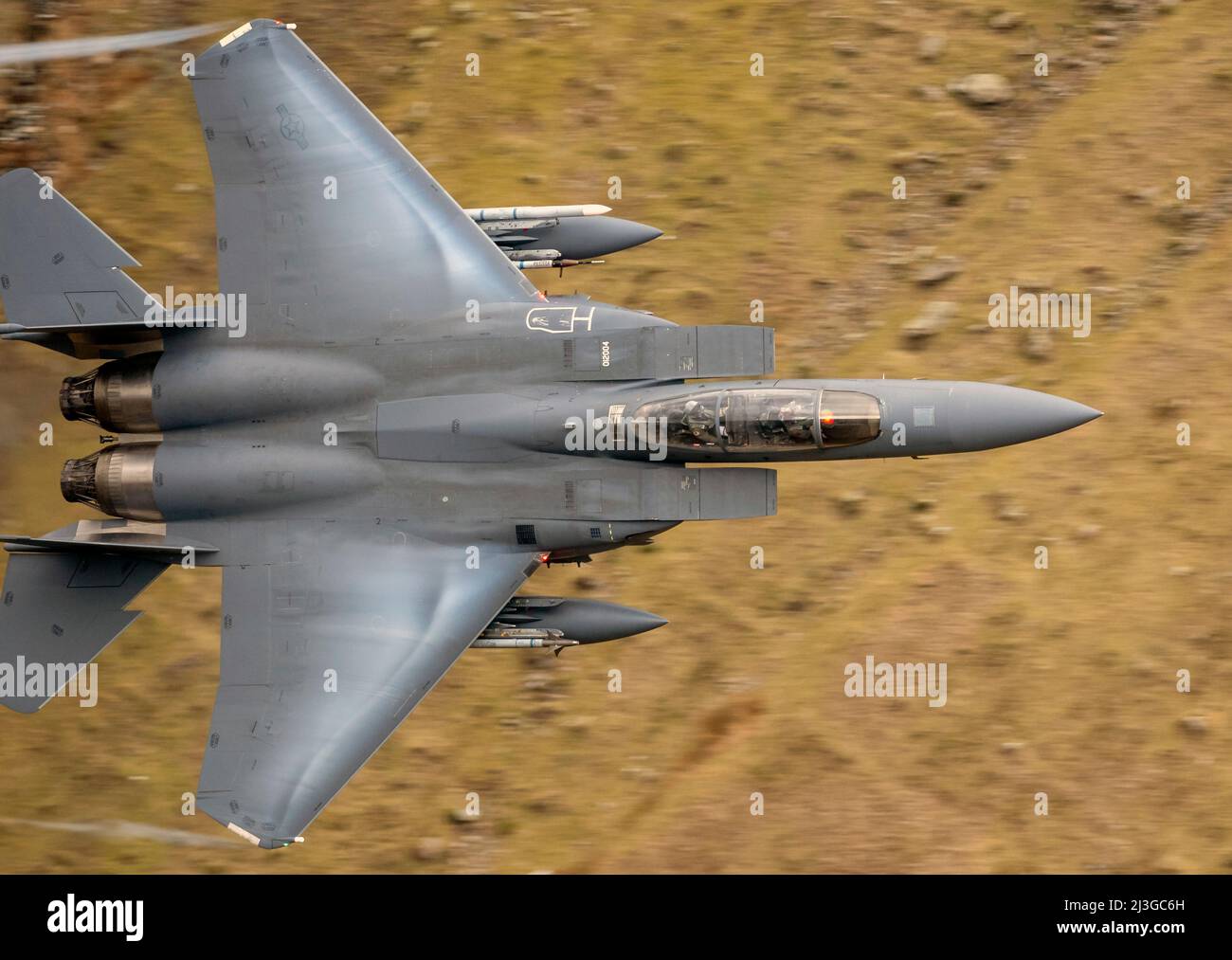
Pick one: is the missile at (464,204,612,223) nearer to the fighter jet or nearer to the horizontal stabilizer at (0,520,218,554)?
the fighter jet

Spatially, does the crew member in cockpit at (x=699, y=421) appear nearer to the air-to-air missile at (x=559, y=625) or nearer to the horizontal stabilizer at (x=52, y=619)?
the air-to-air missile at (x=559, y=625)

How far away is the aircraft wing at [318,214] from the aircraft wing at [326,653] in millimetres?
2541

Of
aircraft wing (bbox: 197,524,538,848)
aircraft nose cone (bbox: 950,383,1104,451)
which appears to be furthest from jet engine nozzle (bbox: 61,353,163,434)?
aircraft nose cone (bbox: 950,383,1104,451)

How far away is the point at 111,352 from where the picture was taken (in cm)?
1995

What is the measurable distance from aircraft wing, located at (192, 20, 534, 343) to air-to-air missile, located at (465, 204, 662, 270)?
58 cm

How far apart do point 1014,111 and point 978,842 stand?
30.7 feet

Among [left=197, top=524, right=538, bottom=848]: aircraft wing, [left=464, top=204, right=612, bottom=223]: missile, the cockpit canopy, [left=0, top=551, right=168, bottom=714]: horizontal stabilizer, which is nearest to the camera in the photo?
the cockpit canopy

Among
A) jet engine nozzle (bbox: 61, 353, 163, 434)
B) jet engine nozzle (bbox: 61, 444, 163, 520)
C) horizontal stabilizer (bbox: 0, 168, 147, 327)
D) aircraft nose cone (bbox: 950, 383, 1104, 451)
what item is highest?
horizontal stabilizer (bbox: 0, 168, 147, 327)

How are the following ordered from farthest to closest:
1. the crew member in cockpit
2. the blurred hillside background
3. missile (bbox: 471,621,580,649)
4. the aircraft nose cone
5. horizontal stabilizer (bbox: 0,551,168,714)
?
the blurred hillside background < horizontal stabilizer (bbox: 0,551,168,714) < missile (bbox: 471,621,580,649) < the crew member in cockpit < the aircraft nose cone

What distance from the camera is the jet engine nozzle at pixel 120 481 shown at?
19.5m

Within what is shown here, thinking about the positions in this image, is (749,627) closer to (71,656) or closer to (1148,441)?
(1148,441)

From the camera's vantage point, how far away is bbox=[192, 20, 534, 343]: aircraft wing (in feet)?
64.6

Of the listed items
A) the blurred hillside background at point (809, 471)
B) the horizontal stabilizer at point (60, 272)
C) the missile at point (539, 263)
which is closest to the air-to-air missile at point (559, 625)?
the blurred hillside background at point (809, 471)

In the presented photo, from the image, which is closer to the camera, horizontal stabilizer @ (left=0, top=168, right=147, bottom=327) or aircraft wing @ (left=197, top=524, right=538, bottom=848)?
aircraft wing @ (left=197, top=524, right=538, bottom=848)
